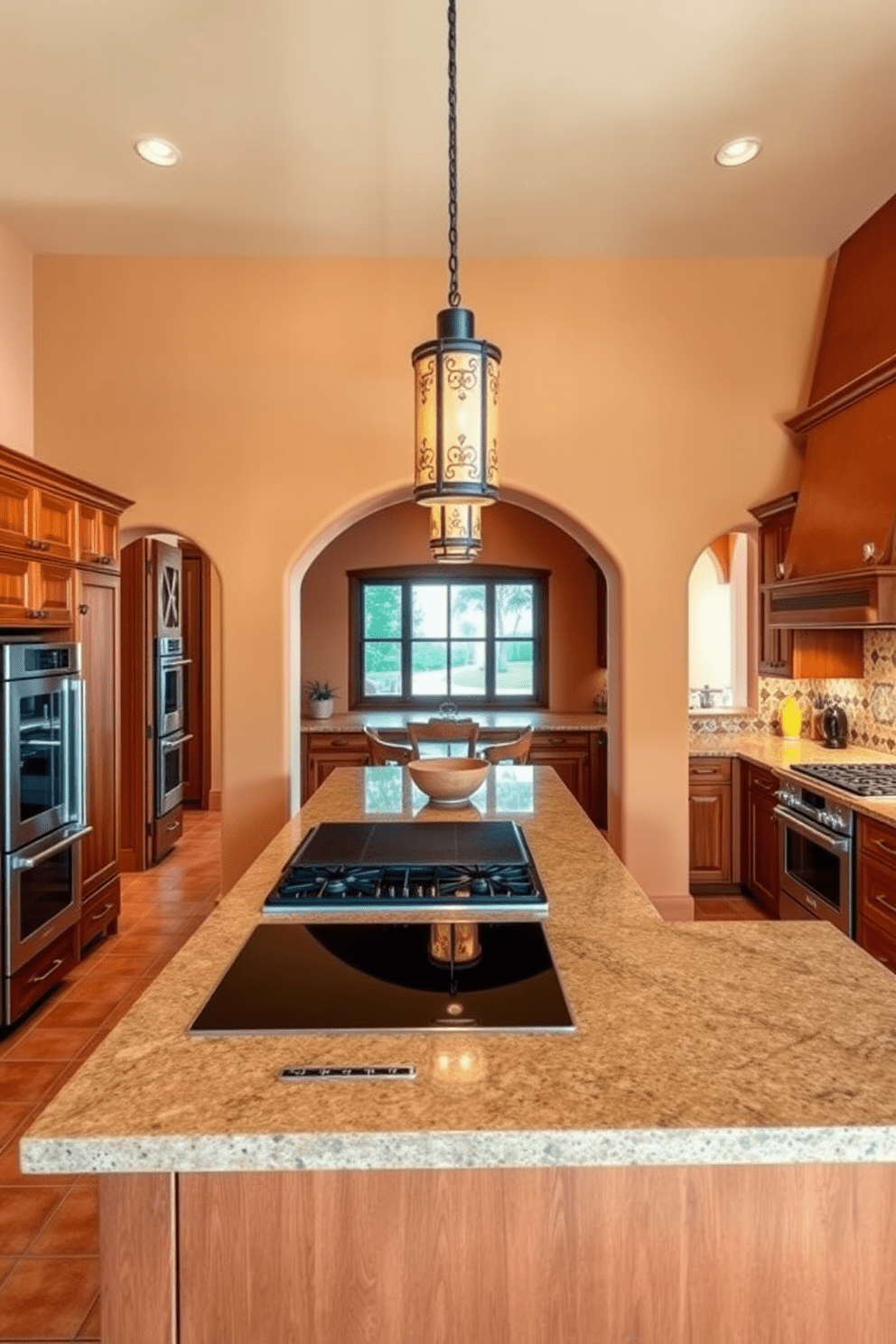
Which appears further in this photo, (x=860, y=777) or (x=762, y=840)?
(x=762, y=840)

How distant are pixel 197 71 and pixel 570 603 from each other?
4703mm

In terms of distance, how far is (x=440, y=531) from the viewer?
283 centimetres

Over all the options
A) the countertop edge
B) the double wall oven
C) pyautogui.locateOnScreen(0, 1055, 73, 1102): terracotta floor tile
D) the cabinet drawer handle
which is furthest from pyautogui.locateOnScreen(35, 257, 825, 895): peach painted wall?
the countertop edge

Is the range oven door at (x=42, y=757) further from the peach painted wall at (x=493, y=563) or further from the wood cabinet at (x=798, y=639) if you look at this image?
the peach painted wall at (x=493, y=563)

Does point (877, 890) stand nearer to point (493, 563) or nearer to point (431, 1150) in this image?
point (431, 1150)

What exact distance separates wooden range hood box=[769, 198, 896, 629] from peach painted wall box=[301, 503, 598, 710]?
2808 millimetres

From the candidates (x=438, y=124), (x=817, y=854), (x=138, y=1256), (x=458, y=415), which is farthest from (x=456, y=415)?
(x=817, y=854)

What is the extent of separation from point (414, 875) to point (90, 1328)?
123cm

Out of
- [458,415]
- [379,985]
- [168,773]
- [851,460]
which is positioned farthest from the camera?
[168,773]

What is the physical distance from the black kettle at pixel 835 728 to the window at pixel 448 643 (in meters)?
2.75

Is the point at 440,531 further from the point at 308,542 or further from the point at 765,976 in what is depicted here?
the point at 765,976

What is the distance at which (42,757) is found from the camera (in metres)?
3.27

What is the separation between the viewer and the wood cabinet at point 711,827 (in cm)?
465

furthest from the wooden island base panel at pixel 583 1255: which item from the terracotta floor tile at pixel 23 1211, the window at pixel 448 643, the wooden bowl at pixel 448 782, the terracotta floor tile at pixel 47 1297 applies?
the window at pixel 448 643
